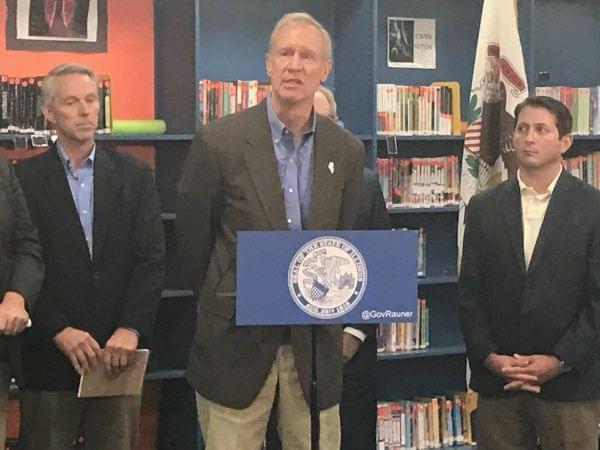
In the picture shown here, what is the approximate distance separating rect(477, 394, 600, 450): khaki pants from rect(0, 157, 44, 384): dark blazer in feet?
5.23

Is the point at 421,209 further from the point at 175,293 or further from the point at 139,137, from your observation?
the point at 139,137

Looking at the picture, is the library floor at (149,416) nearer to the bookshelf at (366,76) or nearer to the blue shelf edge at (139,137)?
the bookshelf at (366,76)

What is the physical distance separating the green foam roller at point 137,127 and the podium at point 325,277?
200cm

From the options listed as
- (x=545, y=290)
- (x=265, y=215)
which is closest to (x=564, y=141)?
(x=545, y=290)

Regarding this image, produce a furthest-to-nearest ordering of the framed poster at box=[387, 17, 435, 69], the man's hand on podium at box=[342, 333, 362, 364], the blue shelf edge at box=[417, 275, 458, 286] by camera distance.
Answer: the framed poster at box=[387, 17, 435, 69] < the blue shelf edge at box=[417, 275, 458, 286] < the man's hand on podium at box=[342, 333, 362, 364]

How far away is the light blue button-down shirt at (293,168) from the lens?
243cm

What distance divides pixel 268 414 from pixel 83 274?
0.90m

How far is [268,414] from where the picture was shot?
97.2 inches

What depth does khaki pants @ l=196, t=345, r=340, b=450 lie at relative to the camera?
7.97 feet

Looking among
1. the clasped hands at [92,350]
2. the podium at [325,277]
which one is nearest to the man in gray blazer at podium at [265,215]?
the podium at [325,277]

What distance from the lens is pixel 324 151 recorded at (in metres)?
2.50

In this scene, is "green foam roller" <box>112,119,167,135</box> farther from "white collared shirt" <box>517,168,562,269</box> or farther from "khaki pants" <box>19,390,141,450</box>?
"white collared shirt" <box>517,168,562,269</box>

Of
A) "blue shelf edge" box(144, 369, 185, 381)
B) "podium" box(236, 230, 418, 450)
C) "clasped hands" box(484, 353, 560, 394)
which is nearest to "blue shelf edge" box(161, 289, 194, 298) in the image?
"blue shelf edge" box(144, 369, 185, 381)

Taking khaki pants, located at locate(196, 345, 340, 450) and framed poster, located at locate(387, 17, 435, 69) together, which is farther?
framed poster, located at locate(387, 17, 435, 69)
